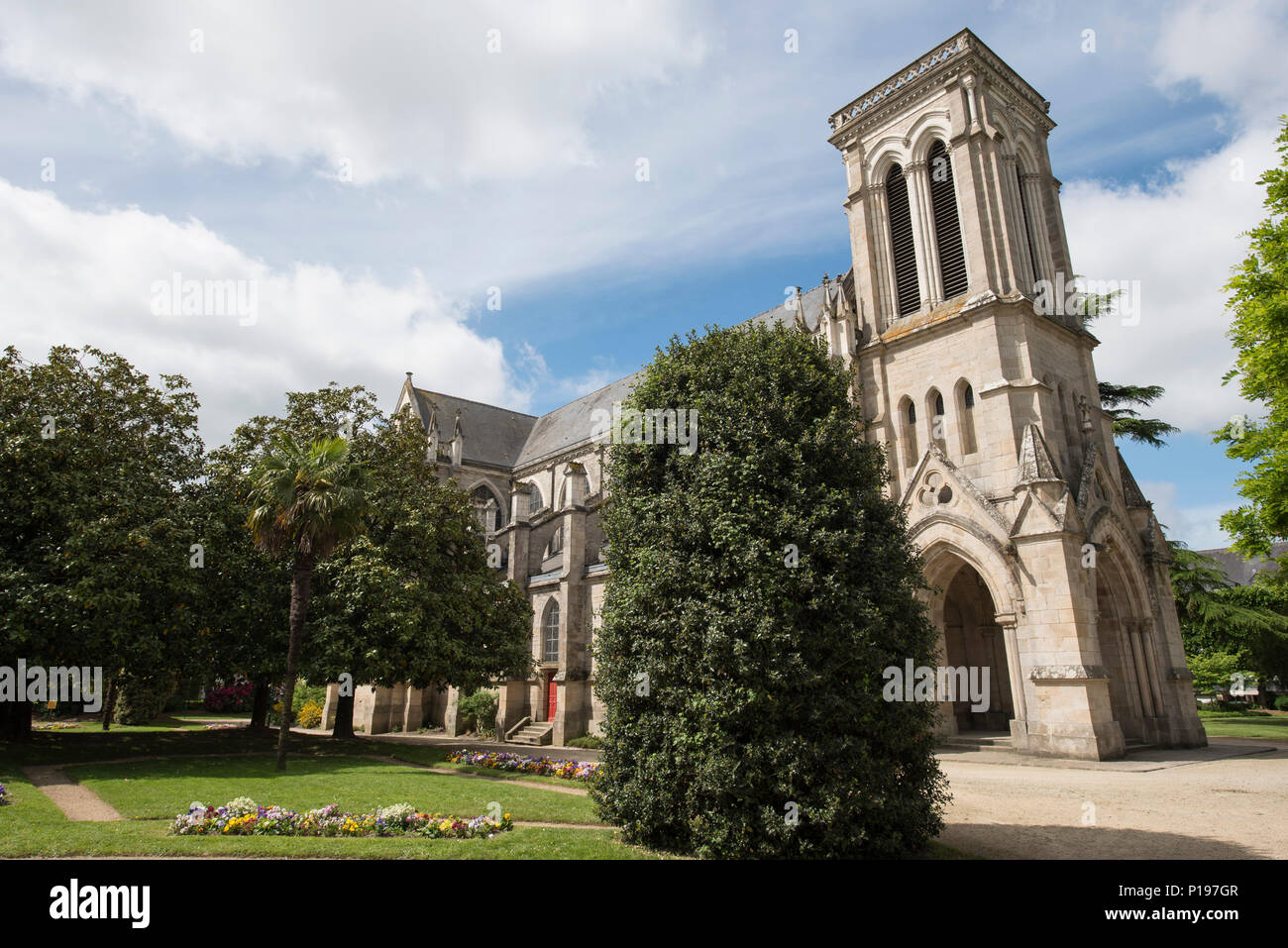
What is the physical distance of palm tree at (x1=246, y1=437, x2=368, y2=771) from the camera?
18641 mm

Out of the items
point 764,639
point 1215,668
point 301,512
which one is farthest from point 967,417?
point 1215,668

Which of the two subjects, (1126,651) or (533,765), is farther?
(1126,651)

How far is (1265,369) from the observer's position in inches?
677

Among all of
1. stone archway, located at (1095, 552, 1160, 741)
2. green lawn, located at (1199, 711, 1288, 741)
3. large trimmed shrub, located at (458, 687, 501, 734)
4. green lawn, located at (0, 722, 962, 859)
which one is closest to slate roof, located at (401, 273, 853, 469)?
large trimmed shrub, located at (458, 687, 501, 734)

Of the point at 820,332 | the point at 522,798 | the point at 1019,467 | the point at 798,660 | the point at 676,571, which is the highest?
→ the point at 820,332

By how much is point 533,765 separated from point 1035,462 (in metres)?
16.5

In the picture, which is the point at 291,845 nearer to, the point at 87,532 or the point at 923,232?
the point at 87,532

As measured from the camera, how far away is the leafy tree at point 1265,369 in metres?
17.1

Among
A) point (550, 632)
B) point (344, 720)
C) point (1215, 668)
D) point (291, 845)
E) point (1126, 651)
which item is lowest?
point (291, 845)

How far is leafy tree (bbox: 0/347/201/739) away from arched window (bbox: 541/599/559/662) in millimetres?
16487

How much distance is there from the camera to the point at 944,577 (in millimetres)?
23859
